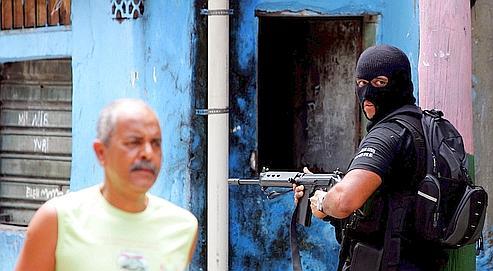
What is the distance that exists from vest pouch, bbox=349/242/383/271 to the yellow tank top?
1196mm

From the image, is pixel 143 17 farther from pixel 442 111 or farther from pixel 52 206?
pixel 52 206

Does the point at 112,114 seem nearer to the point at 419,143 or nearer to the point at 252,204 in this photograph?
the point at 419,143

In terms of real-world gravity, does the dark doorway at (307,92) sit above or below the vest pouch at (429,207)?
above

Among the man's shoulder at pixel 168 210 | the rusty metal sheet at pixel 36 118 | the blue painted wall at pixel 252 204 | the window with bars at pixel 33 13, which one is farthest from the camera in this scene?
the rusty metal sheet at pixel 36 118

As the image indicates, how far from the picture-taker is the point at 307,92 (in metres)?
7.02

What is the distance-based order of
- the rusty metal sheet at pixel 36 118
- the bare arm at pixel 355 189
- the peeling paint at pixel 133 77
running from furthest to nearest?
1. the rusty metal sheet at pixel 36 118
2. the peeling paint at pixel 133 77
3. the bare arm at pixel 355 189

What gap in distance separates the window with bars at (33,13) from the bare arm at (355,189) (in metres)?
4.07

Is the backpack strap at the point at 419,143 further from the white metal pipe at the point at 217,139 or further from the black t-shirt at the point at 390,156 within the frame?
the white metal pipe at the point at 217,139

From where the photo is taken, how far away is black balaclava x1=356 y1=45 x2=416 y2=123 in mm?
4289

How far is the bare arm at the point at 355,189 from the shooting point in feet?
13.2

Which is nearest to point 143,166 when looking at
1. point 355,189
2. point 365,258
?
point 355,189

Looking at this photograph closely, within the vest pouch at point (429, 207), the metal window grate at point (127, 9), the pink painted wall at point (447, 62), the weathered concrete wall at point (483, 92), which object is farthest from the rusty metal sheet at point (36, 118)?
the vest pouch at point (429, 207)

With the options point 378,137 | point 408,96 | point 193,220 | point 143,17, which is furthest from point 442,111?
point 143,17

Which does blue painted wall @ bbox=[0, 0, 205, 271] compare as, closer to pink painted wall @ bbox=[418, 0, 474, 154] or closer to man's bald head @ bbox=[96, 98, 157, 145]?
Result: pink painted wall @ bbox=[418, 0, 474, 154]
